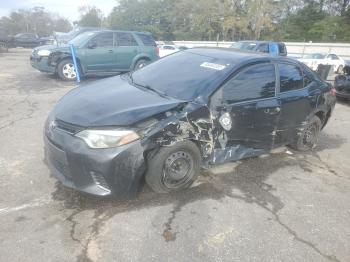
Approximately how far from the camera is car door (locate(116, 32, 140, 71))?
11.2 meters

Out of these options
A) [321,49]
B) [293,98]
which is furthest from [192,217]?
[321,49]

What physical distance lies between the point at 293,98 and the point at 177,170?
2.14 meters

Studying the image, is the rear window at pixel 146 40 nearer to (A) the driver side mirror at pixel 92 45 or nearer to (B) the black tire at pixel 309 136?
(A) the driver side mirror at pixel 92 45

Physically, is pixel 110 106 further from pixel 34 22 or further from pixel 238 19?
pixel 34 22

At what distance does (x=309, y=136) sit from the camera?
5402 mm

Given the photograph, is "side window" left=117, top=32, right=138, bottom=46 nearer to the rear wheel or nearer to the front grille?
the rear wheel

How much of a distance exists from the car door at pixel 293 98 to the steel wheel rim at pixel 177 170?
160 centimetres

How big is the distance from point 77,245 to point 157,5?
63657 mm

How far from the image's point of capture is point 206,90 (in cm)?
380

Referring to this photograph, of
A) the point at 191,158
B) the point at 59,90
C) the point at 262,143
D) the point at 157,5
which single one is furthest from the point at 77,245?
the point at 157,5

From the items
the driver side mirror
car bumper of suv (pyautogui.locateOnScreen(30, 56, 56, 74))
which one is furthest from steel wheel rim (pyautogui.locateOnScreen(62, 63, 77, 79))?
the driver side mirror

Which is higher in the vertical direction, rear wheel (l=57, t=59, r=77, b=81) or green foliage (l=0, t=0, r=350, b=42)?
green foliage (l=0, t=0, r=350, b=42)

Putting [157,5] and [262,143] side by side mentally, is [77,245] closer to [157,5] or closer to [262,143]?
[262,143]

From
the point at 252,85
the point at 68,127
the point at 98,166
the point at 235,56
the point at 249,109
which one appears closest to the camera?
the point at 98,166
